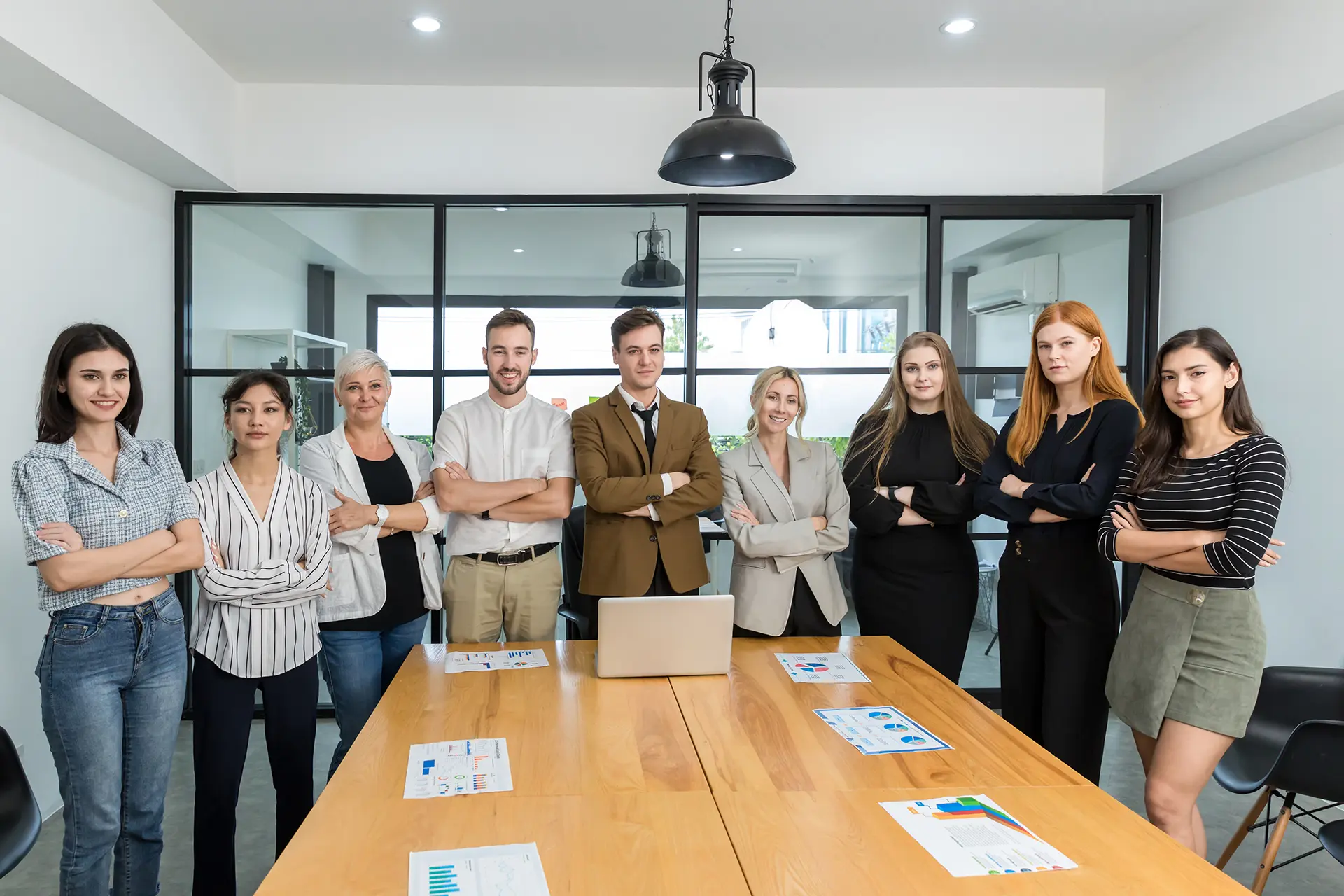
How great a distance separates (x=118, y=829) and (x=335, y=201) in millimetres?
3040

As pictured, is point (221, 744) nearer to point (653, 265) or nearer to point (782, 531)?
point (782, 531)

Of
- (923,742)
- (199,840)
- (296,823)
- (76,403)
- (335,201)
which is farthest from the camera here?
(335,201)

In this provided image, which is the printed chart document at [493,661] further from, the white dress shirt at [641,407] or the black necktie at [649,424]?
the black necktie at [649,424]

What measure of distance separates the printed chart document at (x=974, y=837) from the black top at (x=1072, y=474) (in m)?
1.32

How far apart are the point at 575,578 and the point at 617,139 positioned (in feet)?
7.23

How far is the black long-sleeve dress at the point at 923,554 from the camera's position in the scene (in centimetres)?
327

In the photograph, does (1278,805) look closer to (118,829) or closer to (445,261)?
(118,829)

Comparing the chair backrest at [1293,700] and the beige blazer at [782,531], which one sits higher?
the beige blazer at [782,531]

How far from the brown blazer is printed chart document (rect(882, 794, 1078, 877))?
1.53m

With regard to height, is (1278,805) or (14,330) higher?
(14,330)

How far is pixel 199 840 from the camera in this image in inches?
98.7

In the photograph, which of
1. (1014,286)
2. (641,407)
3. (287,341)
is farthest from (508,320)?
(1014,286)

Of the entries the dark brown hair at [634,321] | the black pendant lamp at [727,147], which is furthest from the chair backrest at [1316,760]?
the dark brown hair at [634,321]

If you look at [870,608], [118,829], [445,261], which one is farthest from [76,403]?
[870,608]
